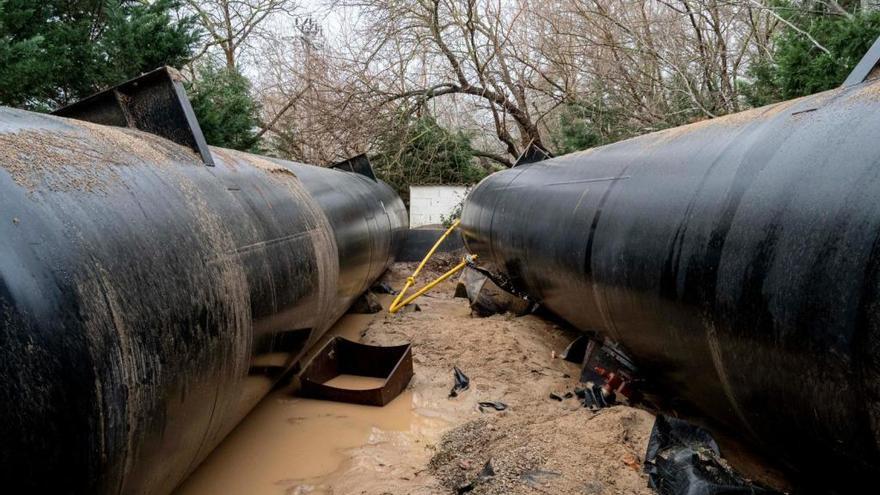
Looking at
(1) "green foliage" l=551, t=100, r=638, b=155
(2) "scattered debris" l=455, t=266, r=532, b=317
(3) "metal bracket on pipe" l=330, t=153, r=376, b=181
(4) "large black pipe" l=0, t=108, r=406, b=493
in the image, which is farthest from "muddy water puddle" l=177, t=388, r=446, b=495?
(1) "green foliage" l=551, t=100, r=638, b=155

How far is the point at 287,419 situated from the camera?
11.2 feet

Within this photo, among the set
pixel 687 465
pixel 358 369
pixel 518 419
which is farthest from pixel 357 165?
pixel 687 465

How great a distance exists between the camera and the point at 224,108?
11.0 m

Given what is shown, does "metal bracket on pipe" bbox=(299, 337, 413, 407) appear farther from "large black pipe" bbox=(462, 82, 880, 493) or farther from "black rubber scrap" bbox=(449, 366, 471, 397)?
"large black pipe" bbox=(462, 82, 880, 493)

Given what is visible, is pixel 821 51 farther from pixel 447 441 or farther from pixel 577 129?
pixel 577 129

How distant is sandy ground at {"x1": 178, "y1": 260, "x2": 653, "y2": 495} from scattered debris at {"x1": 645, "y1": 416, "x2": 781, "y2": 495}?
0.10 metres

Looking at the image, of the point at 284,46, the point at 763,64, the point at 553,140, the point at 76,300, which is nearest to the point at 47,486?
the point at 76,300

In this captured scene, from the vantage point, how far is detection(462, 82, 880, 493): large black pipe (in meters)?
1.45

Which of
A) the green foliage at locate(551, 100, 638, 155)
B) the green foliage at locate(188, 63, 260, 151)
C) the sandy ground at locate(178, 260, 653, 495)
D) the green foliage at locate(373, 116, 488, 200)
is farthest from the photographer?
the green foliage at locate(373, 116, 488, 200)

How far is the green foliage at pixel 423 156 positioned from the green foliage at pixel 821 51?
8.15m

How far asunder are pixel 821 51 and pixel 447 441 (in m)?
6.31

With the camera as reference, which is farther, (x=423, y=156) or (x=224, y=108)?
(x=423, y=156)

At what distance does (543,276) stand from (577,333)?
1.03 metres

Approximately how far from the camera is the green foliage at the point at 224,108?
32.1 feet
